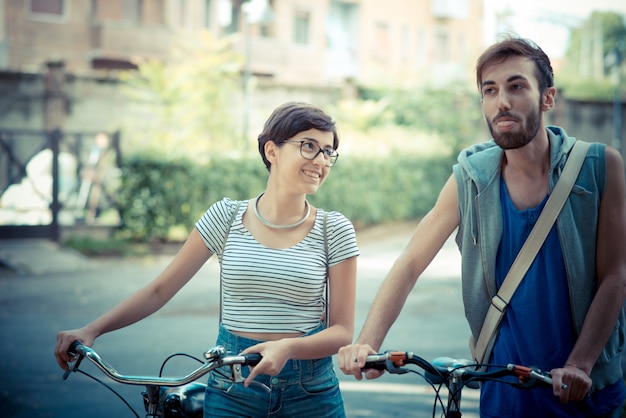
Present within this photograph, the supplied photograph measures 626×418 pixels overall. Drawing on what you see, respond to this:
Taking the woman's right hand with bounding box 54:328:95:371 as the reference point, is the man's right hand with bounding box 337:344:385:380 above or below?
above

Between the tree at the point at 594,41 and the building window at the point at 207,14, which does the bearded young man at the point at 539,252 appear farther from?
the tree at the point at 594,41

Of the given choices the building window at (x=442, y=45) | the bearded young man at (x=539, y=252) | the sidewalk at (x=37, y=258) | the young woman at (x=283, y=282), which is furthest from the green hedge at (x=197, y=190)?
the building window at (x=442, y=45)

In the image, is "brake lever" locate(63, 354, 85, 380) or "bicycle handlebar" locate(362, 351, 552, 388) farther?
"brake lever" locate(63, 354, 85, 380)

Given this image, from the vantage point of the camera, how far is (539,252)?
2.93 metres

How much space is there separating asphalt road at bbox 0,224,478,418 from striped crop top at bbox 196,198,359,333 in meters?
3.67

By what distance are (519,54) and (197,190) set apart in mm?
14306

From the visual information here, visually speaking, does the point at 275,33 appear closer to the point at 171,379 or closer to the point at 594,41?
the point at 171,379

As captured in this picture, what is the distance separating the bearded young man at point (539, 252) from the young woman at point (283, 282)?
0.29 m

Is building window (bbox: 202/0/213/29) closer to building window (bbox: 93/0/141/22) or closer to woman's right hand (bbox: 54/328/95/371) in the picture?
building window (bbox: 93/0/141/22)

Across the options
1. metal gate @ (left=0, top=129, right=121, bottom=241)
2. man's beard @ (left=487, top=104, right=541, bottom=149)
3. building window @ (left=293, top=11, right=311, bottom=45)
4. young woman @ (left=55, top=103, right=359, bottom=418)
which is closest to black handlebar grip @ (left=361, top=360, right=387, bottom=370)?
young woman @ (left=55, top=103, right=359, bottom=418)

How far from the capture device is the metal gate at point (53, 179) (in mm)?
16484

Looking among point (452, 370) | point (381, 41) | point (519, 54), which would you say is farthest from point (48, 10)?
point (452, 370)

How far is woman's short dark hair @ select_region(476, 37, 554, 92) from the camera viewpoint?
298 centimetres

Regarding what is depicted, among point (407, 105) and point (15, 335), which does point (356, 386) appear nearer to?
point (15, 335)
